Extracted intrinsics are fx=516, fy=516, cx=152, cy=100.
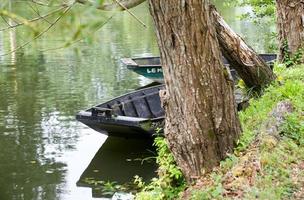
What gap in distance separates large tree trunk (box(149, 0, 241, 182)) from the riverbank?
0.18 metres

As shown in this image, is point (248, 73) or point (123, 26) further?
point (123, 26)

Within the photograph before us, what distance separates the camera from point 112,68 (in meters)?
16.5

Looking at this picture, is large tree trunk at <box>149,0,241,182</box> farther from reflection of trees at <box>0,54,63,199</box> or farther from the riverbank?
reflection of trees at <box>0,54,63,199</box>

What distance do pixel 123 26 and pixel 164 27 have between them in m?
22.1

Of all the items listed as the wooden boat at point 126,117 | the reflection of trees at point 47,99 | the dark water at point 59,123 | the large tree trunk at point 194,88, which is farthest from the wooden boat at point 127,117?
the large tree trunk at point 194,88

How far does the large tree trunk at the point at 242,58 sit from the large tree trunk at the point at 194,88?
1.84 metres

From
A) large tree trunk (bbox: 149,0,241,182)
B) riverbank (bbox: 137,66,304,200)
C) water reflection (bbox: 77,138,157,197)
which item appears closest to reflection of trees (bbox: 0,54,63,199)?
water reflection (bbox: 77,138,157,197)

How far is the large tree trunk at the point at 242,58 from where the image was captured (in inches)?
240

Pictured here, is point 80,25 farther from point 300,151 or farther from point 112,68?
point 112,68

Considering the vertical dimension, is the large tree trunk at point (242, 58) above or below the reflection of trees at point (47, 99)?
above

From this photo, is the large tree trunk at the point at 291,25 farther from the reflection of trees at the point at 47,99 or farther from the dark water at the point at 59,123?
the reflection of trees at the point at 47,99

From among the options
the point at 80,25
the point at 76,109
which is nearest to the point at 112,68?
the point at 76,109

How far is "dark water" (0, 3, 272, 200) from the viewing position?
7.68m

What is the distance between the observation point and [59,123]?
10.7 m
